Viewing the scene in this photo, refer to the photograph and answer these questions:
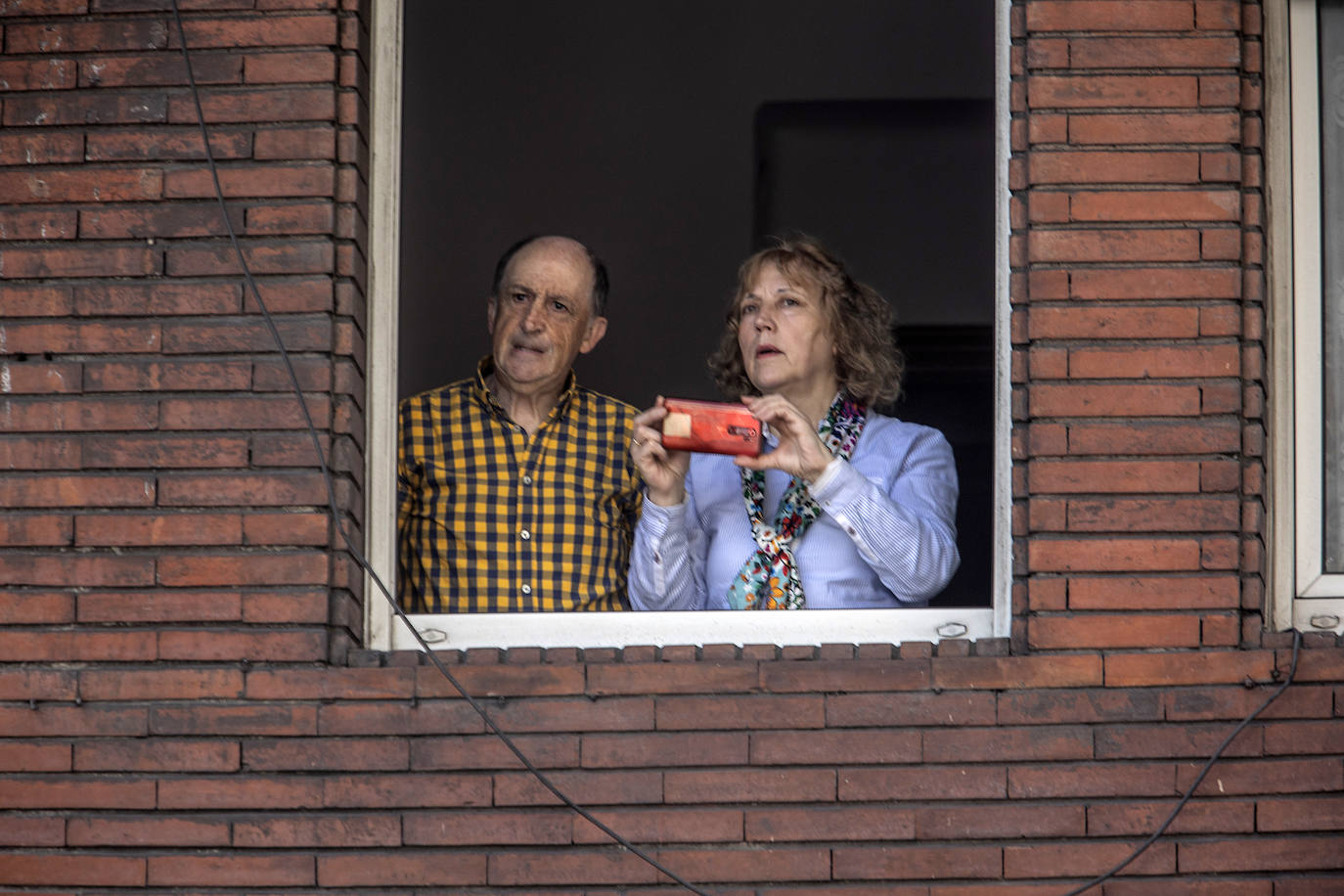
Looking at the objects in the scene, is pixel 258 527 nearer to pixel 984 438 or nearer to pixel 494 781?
pixel 494 781

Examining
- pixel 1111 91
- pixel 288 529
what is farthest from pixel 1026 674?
pixel 288 529

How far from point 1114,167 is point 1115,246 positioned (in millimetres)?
188

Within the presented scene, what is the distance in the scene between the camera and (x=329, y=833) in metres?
3.57

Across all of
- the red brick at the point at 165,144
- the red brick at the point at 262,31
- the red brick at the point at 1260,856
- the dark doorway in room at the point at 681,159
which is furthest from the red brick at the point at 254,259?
the dark doorway in room at the point at 681,159

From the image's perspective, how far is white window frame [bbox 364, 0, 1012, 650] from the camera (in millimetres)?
3693

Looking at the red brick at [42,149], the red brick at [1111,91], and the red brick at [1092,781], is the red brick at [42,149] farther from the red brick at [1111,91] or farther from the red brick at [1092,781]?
the red brick at [1092,781]

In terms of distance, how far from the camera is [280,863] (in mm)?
3570

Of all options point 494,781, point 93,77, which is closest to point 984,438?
point 494,781

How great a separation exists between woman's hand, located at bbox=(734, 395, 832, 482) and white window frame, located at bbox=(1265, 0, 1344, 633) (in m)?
1.09

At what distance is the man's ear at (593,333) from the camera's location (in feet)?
15.9

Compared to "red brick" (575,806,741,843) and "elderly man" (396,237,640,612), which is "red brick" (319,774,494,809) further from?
"elderly man" (396,237,640,612)

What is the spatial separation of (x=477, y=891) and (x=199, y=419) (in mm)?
1299

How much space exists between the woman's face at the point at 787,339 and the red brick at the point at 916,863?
133 cm

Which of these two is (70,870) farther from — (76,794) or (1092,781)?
(1092,781)
